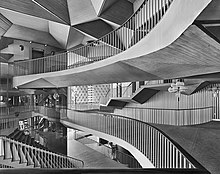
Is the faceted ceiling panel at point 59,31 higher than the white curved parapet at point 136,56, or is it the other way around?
the faceted ceiling panel at point 59,31

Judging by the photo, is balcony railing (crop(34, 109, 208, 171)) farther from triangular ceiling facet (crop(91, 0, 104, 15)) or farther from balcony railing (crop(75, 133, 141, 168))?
triangular ceiling facet (crop(91, 0, 104, 15))

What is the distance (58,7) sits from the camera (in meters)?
10.2

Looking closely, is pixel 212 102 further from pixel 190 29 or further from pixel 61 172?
pixel 61 172

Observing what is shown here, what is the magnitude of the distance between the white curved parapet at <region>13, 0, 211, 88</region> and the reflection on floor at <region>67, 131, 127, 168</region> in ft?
16.7

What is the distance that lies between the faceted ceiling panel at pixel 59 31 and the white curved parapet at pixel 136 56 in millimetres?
3817

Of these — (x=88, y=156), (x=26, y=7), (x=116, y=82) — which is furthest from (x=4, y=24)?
(x=88, y=156)

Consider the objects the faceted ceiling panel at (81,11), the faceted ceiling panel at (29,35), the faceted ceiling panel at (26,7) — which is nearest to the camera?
the faceted ceiling panel at (26,7)

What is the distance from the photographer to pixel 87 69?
871 centimetres

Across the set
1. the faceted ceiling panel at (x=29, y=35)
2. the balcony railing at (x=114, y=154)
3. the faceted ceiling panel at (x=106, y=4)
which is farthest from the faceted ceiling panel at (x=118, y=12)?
the balcony railing at (x=114, y=154)

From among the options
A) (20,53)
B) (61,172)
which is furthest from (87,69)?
(20,53)

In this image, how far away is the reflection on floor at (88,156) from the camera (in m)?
12.5

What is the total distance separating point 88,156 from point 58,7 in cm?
936

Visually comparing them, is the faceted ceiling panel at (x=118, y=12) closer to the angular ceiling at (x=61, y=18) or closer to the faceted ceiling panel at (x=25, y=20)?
the angular ceiling at (x=61, y=18)

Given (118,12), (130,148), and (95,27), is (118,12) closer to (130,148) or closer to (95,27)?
(95,27)
